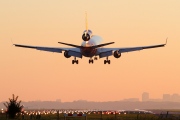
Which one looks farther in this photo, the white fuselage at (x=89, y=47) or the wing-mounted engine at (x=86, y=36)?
the wing-mounted engine at (x=86, y=36)

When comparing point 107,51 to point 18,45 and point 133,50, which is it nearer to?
point 133,50

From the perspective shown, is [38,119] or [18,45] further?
[18,45]

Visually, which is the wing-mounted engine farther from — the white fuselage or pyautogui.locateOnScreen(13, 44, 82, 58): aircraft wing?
pyautogui.locateOnScreen(13, 44, 82, 58): aircraft wing

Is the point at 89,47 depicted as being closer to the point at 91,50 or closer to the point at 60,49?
the point at 91,50

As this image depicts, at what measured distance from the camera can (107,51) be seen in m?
105

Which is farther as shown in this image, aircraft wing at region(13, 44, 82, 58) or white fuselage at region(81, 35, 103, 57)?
aircraft wing at region(13, 44, 82, 58)

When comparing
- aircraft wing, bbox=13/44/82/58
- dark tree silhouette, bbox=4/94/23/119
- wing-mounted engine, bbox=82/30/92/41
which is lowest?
dark tree silhouette, bbox=4/94/23/119

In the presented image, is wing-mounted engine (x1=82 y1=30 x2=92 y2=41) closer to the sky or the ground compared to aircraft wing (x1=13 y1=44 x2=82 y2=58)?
closer to the sky

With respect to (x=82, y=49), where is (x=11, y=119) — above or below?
below

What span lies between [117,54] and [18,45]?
1973 cm

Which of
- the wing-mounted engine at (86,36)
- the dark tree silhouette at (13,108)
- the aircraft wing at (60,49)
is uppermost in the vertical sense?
the wing-mounted engine at (86,36)

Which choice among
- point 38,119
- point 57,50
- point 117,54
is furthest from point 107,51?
point 38,119

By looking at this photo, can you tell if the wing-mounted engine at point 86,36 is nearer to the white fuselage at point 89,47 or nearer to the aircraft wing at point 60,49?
the white fuselage at point 89,47

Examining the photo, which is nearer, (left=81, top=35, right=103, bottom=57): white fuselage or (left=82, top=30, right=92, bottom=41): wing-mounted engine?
(left=81, top=35, right=103, bottom=57): white fuselage
